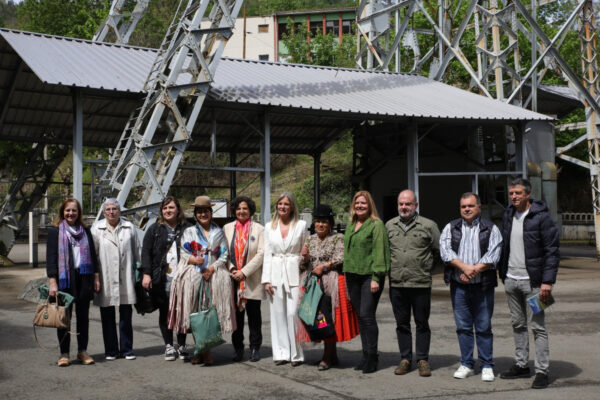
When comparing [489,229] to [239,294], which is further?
[239,294]

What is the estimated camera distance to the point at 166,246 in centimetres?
771

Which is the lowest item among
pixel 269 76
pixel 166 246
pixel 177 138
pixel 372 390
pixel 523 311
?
pixel 372 390

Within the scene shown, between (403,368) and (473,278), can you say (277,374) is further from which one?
(473,278)

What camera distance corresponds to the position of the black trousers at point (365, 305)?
7035mm

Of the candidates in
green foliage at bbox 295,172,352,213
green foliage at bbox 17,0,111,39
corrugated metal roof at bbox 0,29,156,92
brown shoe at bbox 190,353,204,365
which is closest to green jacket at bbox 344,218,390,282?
brown shoe at bbox 190,353,204,365

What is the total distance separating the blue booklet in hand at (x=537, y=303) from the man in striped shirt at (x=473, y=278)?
42cm

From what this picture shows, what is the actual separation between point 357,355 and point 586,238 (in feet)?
108

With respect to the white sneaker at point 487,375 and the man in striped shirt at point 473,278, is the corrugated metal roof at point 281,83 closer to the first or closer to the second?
the man in striped shirt at point 473,278

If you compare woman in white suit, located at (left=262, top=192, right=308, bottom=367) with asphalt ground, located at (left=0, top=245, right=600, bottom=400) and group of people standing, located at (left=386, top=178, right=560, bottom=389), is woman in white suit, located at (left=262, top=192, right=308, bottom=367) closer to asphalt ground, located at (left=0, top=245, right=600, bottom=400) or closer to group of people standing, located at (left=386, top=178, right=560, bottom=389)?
asphalt ground, located at (left=0, top=245, right=600, bottom=400)

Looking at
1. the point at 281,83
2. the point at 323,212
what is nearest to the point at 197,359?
the point at 323,212

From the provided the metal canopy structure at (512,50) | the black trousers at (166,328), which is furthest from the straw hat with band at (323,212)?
the metal canopy structure at (512,50)

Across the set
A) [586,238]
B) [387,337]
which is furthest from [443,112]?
[586,238]

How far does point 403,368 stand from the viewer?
691cm

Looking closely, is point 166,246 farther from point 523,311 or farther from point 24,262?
point 24,262
